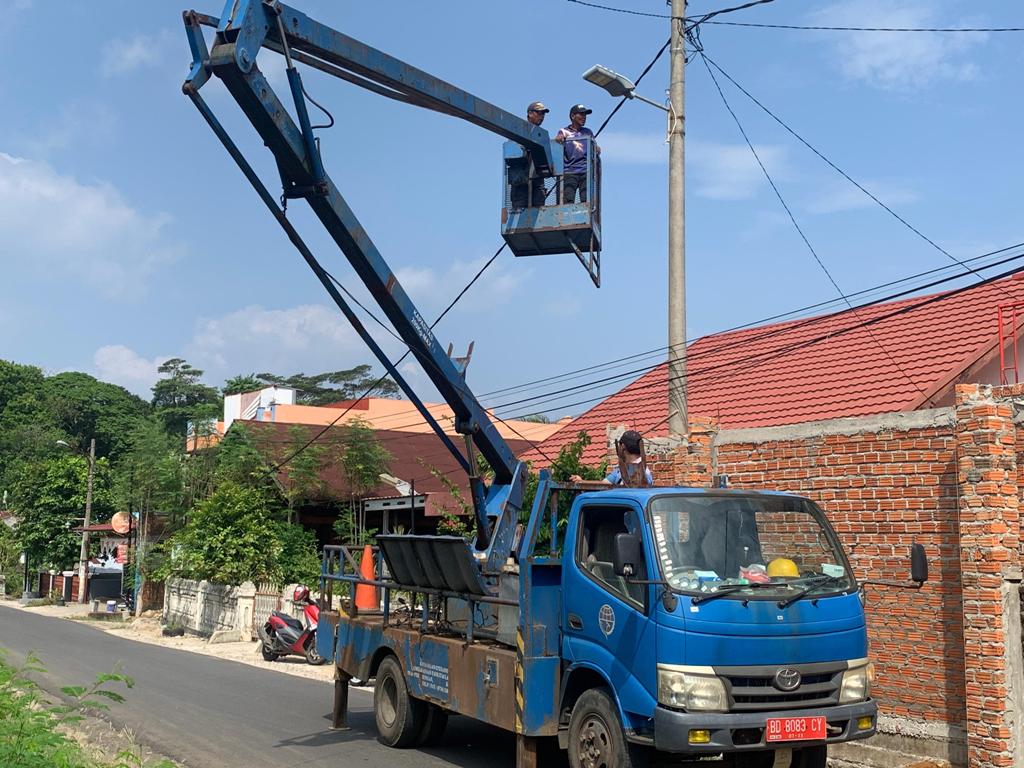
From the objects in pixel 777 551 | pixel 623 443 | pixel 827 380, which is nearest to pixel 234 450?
pixel 827 380

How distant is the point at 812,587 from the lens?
710 centimetres


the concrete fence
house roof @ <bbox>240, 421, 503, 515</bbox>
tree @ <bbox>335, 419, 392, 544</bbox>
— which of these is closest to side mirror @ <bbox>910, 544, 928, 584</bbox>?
house roof @ <bbox>240, 421, 503, 515</bbox>

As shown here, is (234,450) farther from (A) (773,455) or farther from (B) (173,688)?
(A) (773,455)

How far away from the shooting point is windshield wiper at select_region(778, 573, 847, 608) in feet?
22.4

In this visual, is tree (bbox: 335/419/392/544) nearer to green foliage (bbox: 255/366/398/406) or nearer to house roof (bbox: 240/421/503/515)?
house roof (bbox: 240/421/503/515)

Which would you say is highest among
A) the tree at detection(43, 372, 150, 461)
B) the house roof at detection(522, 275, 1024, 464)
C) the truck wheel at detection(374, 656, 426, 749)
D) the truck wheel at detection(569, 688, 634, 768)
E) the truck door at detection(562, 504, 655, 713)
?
the tree at detection(43, 372, 150, 461)

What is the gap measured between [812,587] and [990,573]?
2194 mm

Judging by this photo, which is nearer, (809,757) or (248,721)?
(809,757)

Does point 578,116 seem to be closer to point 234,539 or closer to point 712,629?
point 712,629

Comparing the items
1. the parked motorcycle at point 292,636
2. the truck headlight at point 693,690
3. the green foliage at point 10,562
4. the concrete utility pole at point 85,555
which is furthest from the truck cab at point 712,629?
the green foliage at point 10,562

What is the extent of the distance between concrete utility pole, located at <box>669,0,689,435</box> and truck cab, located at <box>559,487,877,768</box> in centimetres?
378

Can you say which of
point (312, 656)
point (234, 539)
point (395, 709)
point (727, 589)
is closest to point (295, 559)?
point (234, 539)

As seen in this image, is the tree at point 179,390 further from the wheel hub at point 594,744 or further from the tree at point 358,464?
the wheel hub at point 594,744

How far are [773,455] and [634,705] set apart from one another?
4.74m
